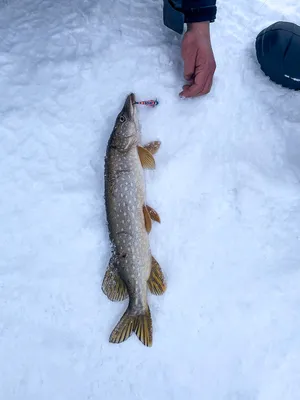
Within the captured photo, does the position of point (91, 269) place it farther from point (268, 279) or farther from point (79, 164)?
point (268, 279)

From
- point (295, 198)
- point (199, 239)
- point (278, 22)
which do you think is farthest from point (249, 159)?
point (278, 22)

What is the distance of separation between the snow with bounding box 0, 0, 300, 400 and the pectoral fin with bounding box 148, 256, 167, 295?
0.04 meters

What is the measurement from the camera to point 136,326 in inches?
48.4

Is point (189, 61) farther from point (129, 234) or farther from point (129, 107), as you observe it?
point (129, 234)

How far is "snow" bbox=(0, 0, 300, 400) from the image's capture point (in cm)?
127

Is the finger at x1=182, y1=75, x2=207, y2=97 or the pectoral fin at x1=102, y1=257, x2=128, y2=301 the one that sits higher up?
the finger at x1=182, y1=75, x2=207, y2=97

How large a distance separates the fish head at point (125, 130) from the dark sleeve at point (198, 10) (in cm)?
33

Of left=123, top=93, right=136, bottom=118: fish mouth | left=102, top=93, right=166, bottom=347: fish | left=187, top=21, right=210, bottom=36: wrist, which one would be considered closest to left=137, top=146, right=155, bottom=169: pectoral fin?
left=102, top=93, right=166, bottom=347: fish

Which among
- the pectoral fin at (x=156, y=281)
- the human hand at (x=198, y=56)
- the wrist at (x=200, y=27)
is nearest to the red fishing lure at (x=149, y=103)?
the human hand at (x=198, y=56)

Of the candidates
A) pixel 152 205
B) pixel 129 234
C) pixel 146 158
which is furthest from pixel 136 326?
pixel 146 158

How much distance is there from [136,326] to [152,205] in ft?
1.24

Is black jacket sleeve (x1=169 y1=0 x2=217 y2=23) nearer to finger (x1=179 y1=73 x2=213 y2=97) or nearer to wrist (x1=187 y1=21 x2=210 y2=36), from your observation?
wrist (x1=187 y1=21 x2=210 y2=36)

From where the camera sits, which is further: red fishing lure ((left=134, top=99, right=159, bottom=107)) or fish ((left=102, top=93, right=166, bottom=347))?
red fishing lure ((left=134, top=99, right=159, bottom=107))

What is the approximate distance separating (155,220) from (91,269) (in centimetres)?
25
